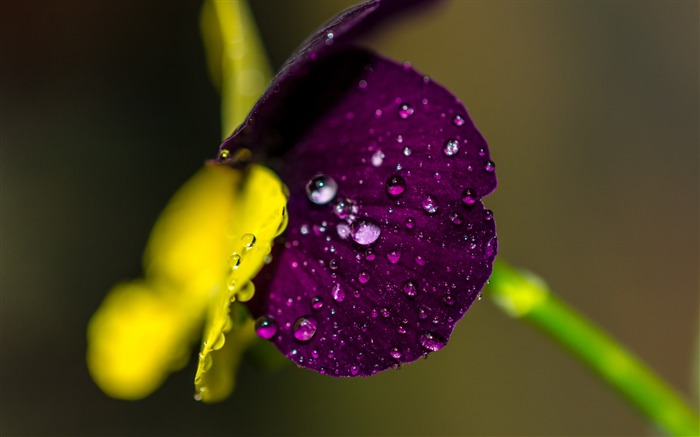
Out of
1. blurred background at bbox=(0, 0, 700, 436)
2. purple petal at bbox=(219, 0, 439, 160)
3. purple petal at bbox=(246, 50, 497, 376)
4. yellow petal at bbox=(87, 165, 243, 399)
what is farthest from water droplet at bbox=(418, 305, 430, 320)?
blurred background at bbox=(0, 0, 700, 436)

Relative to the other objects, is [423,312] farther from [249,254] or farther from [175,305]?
[175,305]

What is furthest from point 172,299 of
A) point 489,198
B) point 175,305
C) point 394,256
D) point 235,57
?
point 489,198

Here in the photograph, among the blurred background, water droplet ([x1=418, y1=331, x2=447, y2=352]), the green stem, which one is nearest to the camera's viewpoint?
water droplet ([x1=418, y1=331, x2=447, y2=352])

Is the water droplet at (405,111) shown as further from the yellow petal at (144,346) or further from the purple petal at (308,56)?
the yellow petal at (144,346)

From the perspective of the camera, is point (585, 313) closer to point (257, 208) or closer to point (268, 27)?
point (268, 27)

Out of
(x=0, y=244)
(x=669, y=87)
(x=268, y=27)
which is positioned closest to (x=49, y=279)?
(x=0, y=244)

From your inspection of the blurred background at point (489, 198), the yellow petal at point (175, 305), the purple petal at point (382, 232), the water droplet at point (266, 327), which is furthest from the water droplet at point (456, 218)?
the blurred background at point (489, 198)

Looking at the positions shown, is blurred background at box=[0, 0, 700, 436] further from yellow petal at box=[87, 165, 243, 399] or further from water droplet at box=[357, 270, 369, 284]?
water droplet at box=[357, 270, 369, 284]

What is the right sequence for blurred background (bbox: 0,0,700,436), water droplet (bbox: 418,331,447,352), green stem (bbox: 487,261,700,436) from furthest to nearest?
blurred background (bbox: 0,0,700,436), green stem (bbox: 487,261,700,436), water droplet (bbox: 418,331,447,352)
